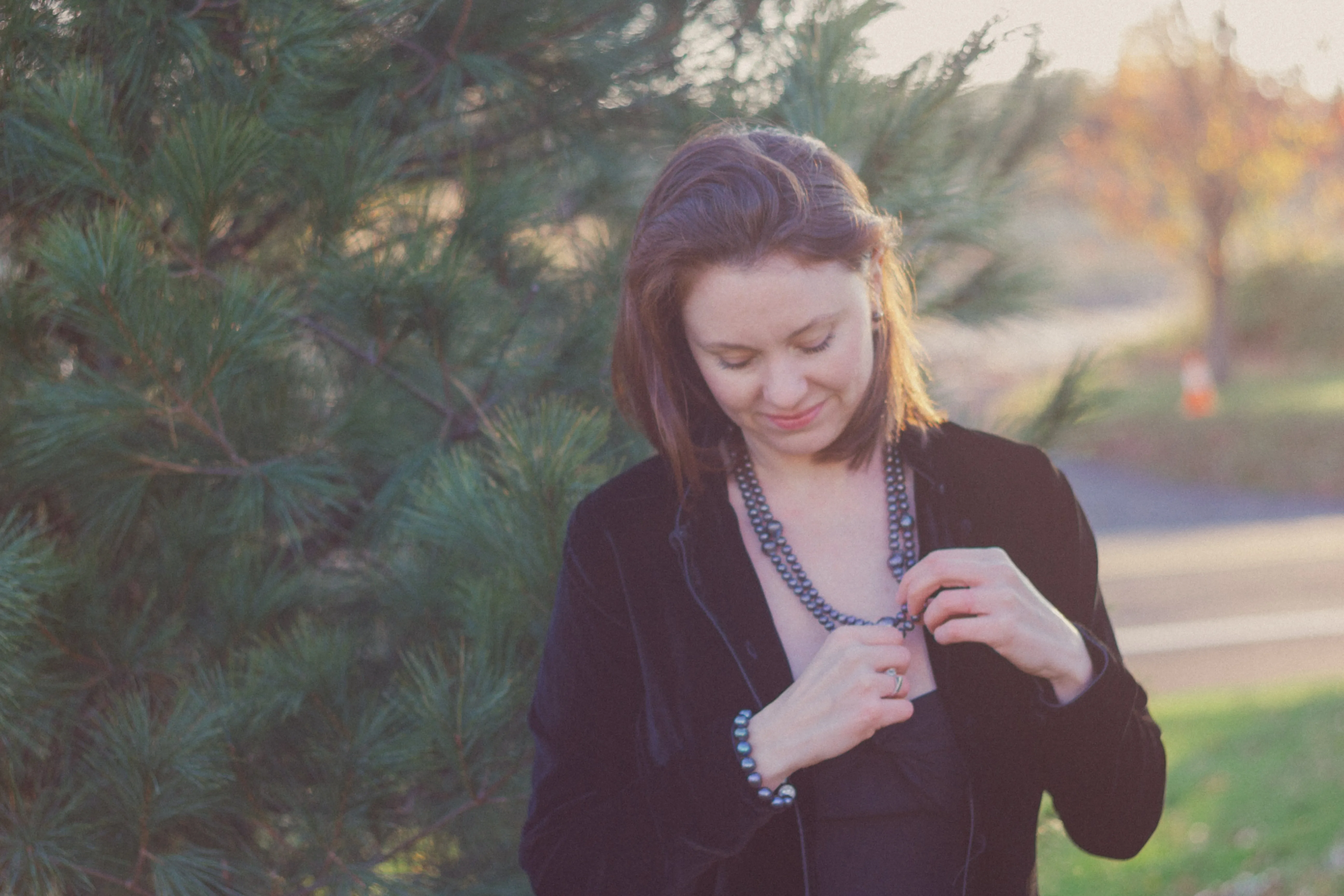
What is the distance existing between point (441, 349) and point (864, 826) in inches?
38.7

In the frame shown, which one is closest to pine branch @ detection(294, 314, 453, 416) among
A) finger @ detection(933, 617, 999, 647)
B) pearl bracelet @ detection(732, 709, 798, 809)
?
pearl bracelet @ detection(732, 709, 798, 809)

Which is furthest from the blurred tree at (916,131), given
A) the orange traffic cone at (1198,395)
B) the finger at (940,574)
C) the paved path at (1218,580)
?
the orange traffic cone at (1198,395)

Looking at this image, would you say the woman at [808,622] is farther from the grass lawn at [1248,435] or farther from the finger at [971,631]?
the grass lawn at [1248,435]

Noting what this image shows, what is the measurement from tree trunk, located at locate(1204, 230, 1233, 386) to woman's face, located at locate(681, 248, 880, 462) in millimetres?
13022

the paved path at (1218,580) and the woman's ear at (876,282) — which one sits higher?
the woman's ear at (876,282)

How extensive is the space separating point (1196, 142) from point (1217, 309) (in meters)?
2.11

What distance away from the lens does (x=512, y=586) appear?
162 cm

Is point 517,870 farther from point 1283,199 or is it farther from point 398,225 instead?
point 1283,199

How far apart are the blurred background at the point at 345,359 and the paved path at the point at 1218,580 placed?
4.02 m

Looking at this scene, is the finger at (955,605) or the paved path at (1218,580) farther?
the paved path at (1218,580)

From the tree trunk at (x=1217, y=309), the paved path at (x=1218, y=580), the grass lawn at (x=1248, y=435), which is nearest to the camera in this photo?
the paved path at (x=1218, y=580)

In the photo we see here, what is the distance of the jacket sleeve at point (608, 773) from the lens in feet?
4.17

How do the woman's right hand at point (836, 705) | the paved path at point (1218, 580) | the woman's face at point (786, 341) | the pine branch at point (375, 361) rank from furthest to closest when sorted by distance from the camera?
Answer: the paved path at point (1218, 580) → the pine branch at point (375, 361) → the woman's face at point (786, 341) → the woman's right hand at point (836, 705)

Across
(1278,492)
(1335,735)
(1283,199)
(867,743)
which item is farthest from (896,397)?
(1283,199)
